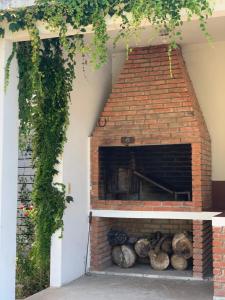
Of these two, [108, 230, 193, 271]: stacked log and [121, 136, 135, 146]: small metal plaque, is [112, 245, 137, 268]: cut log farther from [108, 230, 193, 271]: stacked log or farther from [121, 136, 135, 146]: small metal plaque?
[121, 136, 135, 146]: small metal plaque

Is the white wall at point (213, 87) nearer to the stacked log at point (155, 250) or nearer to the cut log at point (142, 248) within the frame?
the stacked log at point (155, 250)

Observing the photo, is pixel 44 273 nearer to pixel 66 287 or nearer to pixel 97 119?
pixel 66 287

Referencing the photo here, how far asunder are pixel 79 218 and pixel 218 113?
297 cm

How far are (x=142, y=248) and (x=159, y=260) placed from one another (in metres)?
0.35

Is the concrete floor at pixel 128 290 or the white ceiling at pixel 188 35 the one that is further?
the white ceiling at pixel 188 35

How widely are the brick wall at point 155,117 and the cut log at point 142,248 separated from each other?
65cm

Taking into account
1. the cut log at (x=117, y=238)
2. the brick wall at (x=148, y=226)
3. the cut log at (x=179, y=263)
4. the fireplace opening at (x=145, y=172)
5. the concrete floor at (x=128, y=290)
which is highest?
the fireplace opening at (x=145, y=172)

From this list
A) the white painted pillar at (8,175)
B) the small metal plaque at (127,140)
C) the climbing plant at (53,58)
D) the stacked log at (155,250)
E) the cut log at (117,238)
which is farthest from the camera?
the cut log at (117,238)

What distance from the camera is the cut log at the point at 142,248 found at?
7008 millimetres

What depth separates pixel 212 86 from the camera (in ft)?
24.2

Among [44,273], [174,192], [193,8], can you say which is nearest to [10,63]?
[193,8]

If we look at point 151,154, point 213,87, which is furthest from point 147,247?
point 213,87

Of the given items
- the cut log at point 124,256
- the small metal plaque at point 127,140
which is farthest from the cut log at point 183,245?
the small metal plaque at point 127,140

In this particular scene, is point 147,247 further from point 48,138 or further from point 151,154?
point 48,138
